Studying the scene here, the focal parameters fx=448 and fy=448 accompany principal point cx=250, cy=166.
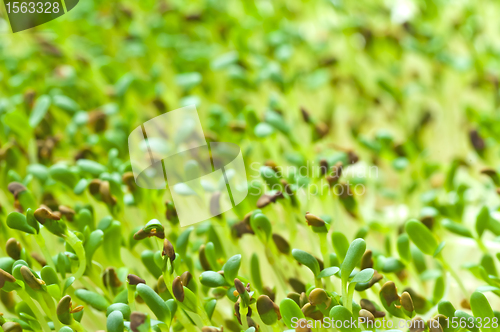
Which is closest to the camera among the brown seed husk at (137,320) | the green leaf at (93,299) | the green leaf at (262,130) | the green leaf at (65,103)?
the brown seed husk at (137,320)

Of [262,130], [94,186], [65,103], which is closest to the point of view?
[94,186]

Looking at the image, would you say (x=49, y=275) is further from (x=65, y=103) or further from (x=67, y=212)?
(x=65, y=103)

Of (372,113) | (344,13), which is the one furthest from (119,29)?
(372,113)

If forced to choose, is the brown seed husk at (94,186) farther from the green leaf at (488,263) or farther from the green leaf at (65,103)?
the green leaf at (488,263)

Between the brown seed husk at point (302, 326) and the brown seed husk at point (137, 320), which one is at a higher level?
the brown seed husk at point (137, 320)

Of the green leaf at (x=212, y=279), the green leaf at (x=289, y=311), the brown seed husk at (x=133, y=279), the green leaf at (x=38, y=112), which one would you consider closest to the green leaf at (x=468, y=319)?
the green leaf at (x=289, y=311)

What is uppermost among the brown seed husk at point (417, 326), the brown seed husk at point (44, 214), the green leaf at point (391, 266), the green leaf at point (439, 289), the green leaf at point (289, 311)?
the brown seed husk at point (44, 214)

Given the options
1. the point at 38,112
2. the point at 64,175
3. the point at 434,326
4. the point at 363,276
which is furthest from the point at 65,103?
the point at 434,326
